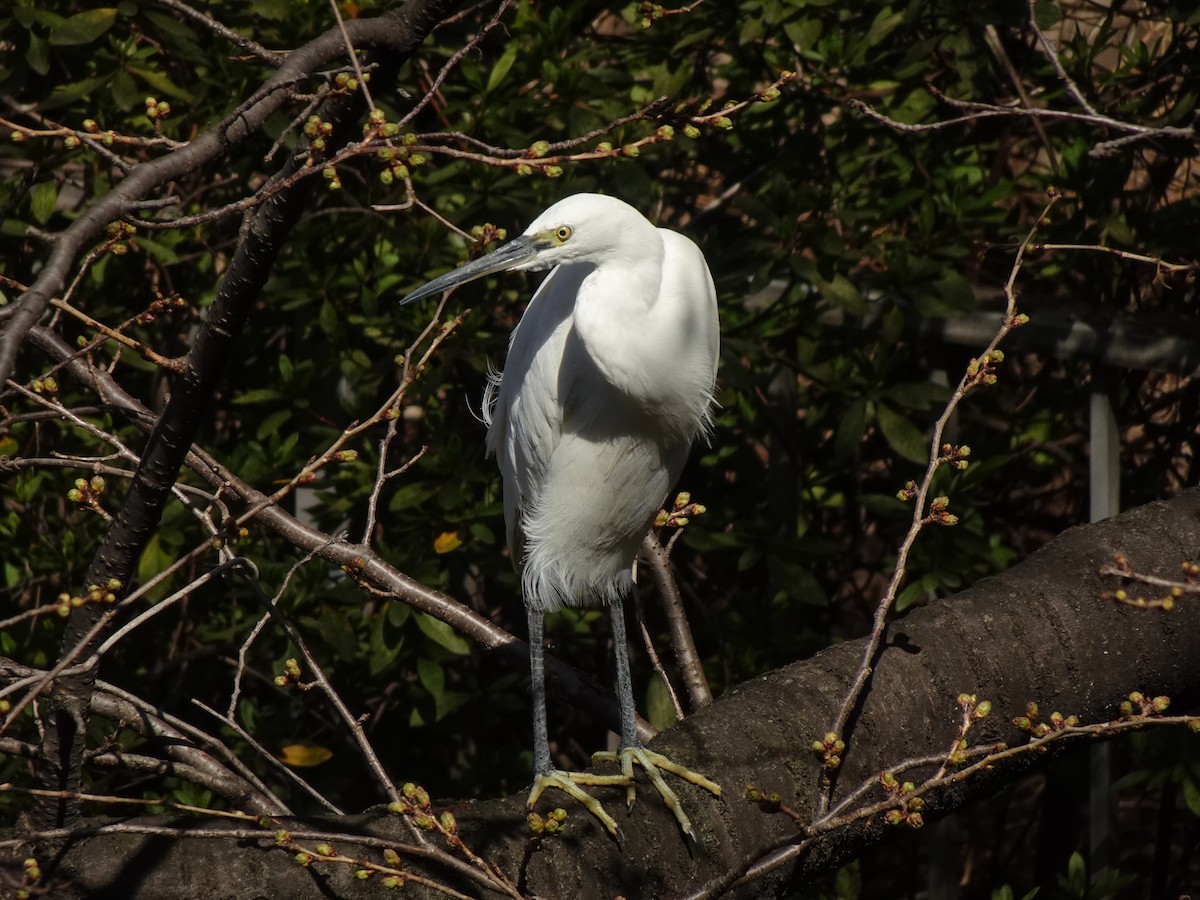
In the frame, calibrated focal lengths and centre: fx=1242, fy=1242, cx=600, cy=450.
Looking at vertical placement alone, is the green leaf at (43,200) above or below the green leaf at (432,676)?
above

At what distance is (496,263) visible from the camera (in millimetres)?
1961

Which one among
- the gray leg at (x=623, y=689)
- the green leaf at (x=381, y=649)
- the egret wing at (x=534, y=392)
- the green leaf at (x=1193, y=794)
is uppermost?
the egret wing at (x=534, y=392)

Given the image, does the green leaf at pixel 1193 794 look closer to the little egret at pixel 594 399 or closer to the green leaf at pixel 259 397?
the little egret at pixel 594 399

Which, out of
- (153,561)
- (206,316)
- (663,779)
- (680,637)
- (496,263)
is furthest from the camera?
(153,561)

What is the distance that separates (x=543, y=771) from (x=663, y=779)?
0.58 metres

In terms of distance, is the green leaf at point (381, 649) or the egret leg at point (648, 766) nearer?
the egret leg at point (648, 766)

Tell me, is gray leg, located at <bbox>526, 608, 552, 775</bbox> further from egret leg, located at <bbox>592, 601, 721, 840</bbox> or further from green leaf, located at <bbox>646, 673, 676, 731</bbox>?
green leaf, located at <bbox>646, 673, 676, 731</bbox>

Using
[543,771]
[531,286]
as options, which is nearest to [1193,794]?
Answer: [543,771]

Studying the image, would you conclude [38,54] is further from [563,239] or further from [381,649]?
[381,649]

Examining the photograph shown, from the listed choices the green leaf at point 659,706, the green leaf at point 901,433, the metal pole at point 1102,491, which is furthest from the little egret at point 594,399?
the metal pole at point 1102,491

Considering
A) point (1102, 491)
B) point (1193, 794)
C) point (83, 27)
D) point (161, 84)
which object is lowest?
point (1193, 794)

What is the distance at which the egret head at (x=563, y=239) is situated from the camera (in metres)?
1.97

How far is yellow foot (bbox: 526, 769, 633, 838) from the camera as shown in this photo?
4.87 feet

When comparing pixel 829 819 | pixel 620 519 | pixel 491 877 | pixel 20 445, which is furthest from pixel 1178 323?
pixel 20 445
